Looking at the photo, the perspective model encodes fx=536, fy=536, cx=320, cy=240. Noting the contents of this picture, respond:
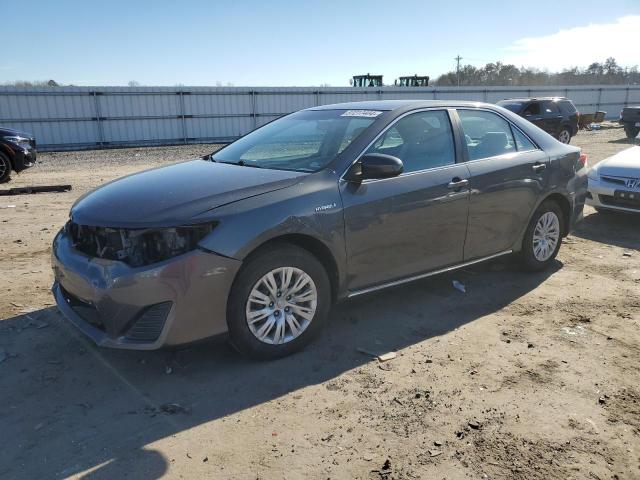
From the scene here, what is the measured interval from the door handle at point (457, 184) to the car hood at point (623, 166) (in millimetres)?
4259

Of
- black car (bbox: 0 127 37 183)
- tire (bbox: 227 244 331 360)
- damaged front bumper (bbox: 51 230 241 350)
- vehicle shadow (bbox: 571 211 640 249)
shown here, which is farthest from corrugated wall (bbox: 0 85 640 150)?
tire (bbox: 227 244 331 360)

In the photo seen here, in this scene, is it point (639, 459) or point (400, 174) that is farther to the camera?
point (400, 174)

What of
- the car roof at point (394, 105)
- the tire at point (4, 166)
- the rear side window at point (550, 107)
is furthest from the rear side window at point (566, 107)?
the tire at point (4, 166)

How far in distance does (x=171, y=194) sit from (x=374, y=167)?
141 centimetres

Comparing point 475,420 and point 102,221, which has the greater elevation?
point 102,221

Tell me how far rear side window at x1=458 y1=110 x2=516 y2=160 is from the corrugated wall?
66.4 ft

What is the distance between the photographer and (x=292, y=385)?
11.2 feet

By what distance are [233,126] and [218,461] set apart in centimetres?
2324

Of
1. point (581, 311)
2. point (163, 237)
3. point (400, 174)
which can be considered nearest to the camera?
point (163, 237)

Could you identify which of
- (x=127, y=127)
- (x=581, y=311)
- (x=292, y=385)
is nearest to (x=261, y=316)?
(x=292, y=385)

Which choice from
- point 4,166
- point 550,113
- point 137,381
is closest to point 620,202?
point 137,381

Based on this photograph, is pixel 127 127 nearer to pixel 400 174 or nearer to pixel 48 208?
pixel 48 208

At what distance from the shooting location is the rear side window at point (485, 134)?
4770 mm

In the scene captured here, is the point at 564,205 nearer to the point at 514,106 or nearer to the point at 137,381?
the point at 137,381
